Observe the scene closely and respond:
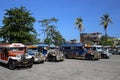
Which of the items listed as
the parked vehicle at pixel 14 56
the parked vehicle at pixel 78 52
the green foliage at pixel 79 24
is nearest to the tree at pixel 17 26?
the parked vehicle at pixel 78 52

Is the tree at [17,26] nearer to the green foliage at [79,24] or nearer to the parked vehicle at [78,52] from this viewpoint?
the parked vehicle at [78,52]

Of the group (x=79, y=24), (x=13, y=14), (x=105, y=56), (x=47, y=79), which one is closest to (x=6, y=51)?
(x=47, y=79)

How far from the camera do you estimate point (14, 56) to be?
2162cm

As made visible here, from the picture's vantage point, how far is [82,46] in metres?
34.4

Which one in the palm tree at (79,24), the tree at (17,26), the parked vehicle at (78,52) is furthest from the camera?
the palm tree at (79,24)

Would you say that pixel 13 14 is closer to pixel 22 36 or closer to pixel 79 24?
pixel 22 36

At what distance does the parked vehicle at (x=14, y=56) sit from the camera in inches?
810

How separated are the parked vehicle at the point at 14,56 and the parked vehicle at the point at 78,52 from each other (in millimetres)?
13008

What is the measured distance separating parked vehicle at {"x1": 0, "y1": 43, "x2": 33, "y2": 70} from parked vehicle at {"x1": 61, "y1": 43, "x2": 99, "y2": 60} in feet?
42.7

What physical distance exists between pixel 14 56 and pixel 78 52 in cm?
1521

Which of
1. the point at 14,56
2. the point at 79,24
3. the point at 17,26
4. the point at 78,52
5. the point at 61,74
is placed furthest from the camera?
the point at 79,24

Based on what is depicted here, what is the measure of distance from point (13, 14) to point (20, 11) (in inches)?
57.2

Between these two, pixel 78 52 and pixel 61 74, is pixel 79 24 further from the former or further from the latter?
pixel 61 74

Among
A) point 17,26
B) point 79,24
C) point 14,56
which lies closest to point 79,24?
point 79,24
